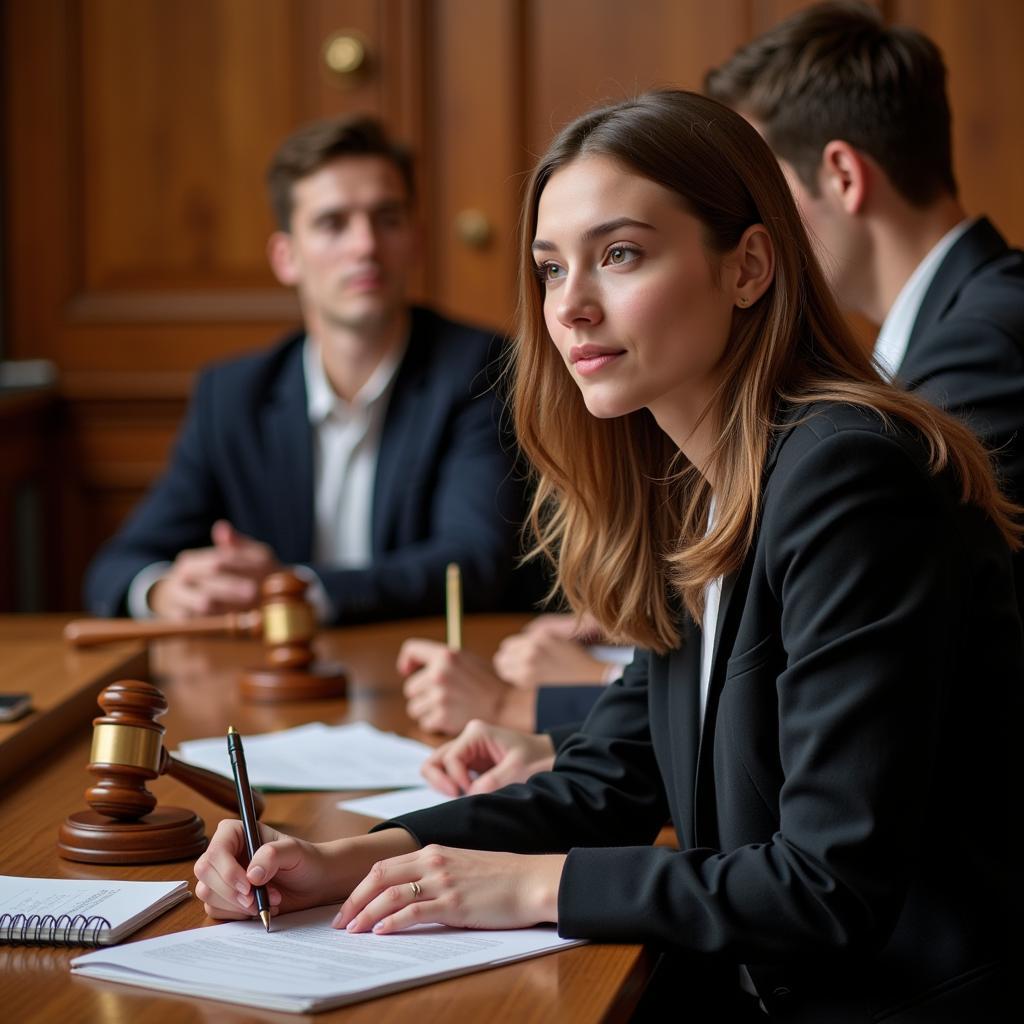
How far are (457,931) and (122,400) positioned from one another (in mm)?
2992

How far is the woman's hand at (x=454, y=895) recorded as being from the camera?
1129mm

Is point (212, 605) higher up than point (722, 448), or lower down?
lower down

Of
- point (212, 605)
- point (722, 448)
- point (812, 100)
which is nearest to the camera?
point (722, 448)

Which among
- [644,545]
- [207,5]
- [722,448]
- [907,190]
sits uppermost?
[207,5]

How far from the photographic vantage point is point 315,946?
43.4 inches

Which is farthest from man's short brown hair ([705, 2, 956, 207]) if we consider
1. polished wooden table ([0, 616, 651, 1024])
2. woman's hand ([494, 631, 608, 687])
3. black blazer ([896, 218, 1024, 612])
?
polished wooden table ([0, 616, 651, 1024])

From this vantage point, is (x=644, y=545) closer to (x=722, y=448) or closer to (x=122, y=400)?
(x=722, y=448)

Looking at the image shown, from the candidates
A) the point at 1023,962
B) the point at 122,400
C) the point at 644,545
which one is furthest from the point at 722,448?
the point at 122,400

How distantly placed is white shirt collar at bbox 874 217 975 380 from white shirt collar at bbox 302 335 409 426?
3.88 ft

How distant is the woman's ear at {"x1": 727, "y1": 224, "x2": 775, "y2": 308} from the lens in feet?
4.17

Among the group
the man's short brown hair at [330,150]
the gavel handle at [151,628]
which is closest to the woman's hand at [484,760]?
the gavel handle at [151,628]

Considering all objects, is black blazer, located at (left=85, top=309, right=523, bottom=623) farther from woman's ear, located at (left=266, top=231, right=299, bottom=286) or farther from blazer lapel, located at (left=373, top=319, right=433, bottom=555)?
woman's ear, located at (left=266, top=231, right=299, bottom=286)

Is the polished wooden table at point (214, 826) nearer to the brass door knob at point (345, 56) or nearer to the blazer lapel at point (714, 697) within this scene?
the blazer lapel at point (714, 697)

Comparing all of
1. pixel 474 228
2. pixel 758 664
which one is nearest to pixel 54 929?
pixel 758 664
